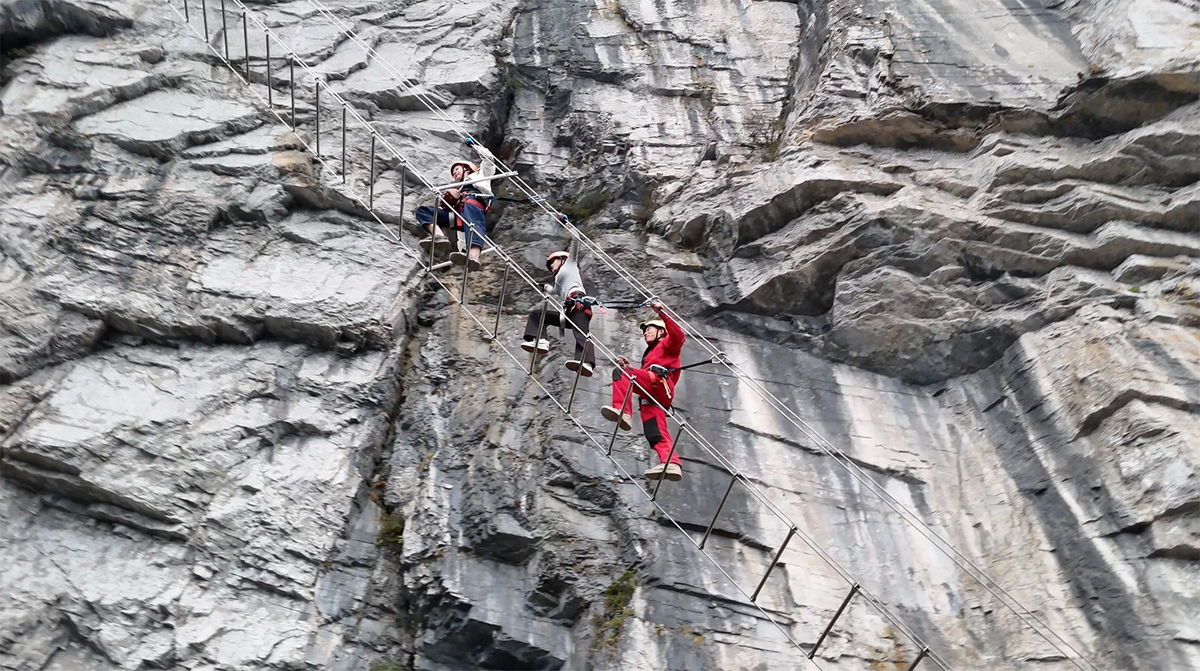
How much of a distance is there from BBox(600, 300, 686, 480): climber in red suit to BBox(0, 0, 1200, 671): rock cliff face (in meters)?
0.86

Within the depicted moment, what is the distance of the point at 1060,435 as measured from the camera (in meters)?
9.70

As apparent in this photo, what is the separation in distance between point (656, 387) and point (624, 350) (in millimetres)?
2015

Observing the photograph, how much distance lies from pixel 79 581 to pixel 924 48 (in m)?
11.4

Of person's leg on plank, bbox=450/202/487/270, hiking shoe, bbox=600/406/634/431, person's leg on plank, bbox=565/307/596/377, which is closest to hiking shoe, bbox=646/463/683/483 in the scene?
hiking shoe, bbox=600/406/634/431

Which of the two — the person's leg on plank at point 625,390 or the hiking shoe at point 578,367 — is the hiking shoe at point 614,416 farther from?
the hiking shoe at point 578,367

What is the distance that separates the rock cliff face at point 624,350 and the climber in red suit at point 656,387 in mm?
859

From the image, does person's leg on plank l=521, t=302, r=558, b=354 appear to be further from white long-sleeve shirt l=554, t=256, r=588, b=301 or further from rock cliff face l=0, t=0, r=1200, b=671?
rock cliff face l=0, t=0, r=1200, b=671

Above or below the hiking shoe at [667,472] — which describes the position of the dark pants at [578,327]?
above

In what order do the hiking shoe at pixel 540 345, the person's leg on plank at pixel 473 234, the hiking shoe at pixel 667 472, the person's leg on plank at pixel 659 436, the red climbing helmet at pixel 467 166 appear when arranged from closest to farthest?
the hiking shoe at pixel 667 472
the person's leg on plank at pixel 659 436
the hiking shoe at pixel 540 345
the person's leg on plank at pixel 473 234
the red climbing helmet at pixel 467 166

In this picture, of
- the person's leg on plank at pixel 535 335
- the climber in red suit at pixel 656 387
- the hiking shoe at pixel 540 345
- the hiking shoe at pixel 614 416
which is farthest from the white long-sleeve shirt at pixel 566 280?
the hiking shoe at pixel 614 416

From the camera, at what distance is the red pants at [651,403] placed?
363 inches

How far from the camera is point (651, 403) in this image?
9.31m

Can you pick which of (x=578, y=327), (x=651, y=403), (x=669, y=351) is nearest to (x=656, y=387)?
(x=651, y=403)

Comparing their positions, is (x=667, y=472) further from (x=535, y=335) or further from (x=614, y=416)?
(x=535, y=335)
